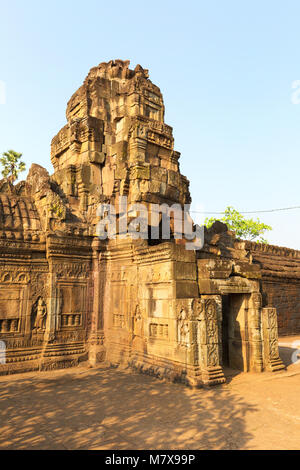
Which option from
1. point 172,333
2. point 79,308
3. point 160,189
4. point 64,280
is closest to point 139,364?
point 172,333

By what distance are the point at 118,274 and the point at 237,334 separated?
149 inches

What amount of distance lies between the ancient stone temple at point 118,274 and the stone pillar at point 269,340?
0.08 feet

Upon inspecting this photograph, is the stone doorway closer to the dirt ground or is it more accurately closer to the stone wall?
the dirt ground

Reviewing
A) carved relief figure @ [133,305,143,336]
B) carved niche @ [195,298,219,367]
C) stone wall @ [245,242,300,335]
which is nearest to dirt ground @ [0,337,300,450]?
carved niche @ [195,298,219,367]

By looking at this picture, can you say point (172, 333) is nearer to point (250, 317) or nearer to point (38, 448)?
point (250, 317)

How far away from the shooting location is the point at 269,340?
8.40 metres

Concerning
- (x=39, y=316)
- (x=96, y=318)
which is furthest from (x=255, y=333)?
(x=39, y=316)

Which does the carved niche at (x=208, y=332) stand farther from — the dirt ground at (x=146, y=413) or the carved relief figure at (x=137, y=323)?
the carved relief figure at (x=137, y=323)

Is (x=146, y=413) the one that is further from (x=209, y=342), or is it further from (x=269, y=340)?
(x=269, y=340)

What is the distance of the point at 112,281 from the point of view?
400 inches

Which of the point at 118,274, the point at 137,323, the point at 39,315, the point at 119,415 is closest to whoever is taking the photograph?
the point at 119,415

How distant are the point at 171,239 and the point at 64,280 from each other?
3770mm

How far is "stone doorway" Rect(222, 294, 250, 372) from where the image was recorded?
8477mm

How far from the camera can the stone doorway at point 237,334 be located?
334 inches
